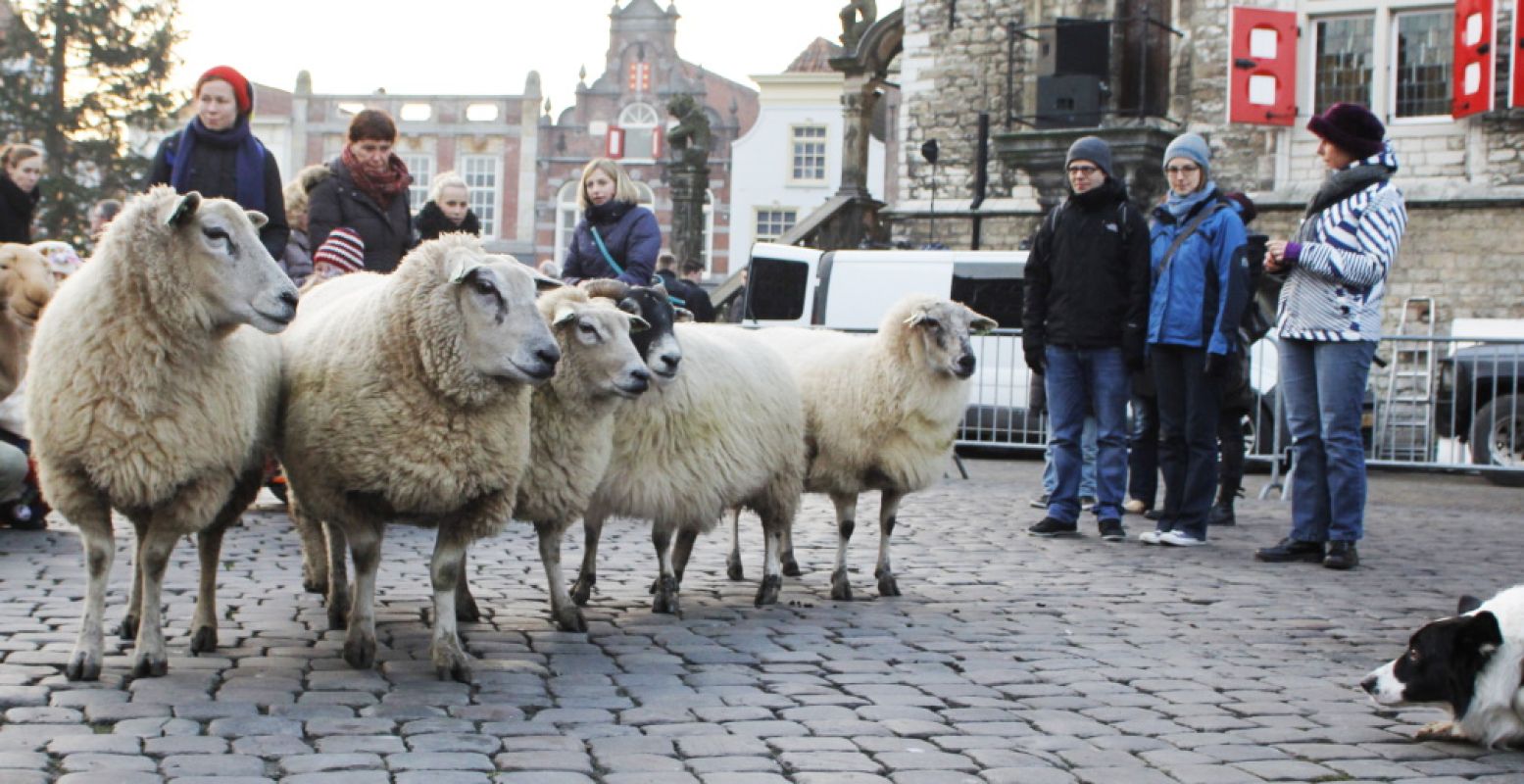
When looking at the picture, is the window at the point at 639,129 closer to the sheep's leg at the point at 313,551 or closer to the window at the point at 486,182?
the window at the point at 486,182

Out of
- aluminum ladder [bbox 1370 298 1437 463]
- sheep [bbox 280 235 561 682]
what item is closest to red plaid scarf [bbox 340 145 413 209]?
sheep [bbox 280 235 561 682]

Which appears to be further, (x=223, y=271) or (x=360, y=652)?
(x=360, y=652)

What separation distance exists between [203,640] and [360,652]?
66cm

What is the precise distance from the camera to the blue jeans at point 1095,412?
10578 mm

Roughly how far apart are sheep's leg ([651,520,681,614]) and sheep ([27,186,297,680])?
2136 millimetres

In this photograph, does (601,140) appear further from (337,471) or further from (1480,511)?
(337,471)

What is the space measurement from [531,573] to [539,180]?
68153 mm

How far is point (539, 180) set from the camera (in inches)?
2972

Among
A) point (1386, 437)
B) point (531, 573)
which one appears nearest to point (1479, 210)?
point (1386, 437)

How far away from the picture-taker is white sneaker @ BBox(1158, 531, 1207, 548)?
34.4ft

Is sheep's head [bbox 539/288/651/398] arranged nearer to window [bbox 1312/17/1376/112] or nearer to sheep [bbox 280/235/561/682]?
sheep [bbox 280/235/561/682]

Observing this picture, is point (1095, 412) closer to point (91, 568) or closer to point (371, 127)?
point (371, 127)

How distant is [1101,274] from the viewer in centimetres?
1045

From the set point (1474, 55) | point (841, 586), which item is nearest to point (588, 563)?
point (841, 586)
